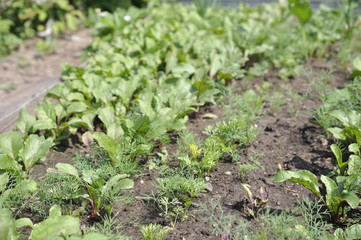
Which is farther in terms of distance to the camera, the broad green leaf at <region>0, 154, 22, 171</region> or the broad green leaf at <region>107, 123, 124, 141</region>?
the broad green leaf at <region>107, 123, 124, 141</region>

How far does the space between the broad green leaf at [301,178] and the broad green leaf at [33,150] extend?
1435 mm

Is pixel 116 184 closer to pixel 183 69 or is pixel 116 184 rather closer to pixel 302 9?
pixel 183 69

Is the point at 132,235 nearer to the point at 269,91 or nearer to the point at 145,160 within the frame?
the point at 145,160

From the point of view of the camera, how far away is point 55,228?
1874mm

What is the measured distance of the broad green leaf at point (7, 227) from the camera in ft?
5.67

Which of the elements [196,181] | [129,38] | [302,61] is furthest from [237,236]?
Result: [129,38]

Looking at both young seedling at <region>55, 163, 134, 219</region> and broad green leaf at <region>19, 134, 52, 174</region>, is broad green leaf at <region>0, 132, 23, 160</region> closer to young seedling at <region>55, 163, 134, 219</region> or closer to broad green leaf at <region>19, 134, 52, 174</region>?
broad green leaf at <region>19, 134, 52, 174</region>

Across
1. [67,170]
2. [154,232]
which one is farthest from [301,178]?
[67,170]

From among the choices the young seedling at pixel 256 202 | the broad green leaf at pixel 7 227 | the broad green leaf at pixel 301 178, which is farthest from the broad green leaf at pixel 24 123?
the broad green leaf at pixel 301 178

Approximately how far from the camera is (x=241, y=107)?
304 cm

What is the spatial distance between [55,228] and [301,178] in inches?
51.2

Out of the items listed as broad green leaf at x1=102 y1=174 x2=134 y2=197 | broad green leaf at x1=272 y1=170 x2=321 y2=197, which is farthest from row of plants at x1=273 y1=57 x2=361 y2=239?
broad green leaf at x1=102 y1=174 x2=134 y2=197

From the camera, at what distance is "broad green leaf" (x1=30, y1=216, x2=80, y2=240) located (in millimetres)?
1861

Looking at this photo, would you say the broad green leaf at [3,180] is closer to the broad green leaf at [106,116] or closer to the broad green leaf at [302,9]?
the broad green leaf at [106,116]
